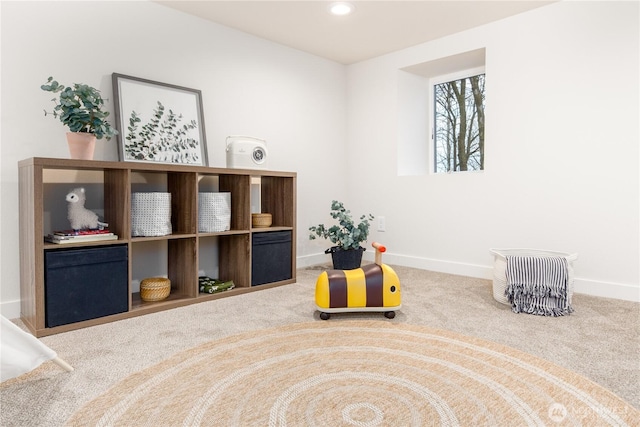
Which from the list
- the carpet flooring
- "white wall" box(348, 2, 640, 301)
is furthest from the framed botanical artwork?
"white wall" box(348, 2, 640, 301)

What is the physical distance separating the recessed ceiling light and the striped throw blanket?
178 cm

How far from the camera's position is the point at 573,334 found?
5.85 ft

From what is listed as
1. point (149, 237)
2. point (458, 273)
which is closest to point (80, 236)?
point (149, 237)

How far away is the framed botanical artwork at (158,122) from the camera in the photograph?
2.35 meters

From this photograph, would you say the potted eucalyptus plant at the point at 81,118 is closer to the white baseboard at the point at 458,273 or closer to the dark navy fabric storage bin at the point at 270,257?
the white baseboard at the point at 458,273

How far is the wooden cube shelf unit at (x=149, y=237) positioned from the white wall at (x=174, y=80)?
6.3 inches

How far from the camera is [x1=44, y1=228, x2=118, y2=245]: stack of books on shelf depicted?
1859 mm

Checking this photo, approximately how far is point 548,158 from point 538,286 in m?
0.95

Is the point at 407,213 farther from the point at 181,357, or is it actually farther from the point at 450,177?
the point at 181,357

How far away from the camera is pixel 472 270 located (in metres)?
3.00

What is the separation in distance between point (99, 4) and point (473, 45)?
2386 mm

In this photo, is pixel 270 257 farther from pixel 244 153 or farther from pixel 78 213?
pixel 78 213

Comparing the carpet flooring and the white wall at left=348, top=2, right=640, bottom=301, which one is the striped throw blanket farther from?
the white wall at left=348, top=2, right=640, bottom=301

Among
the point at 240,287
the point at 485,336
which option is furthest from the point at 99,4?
the point at 485,336
